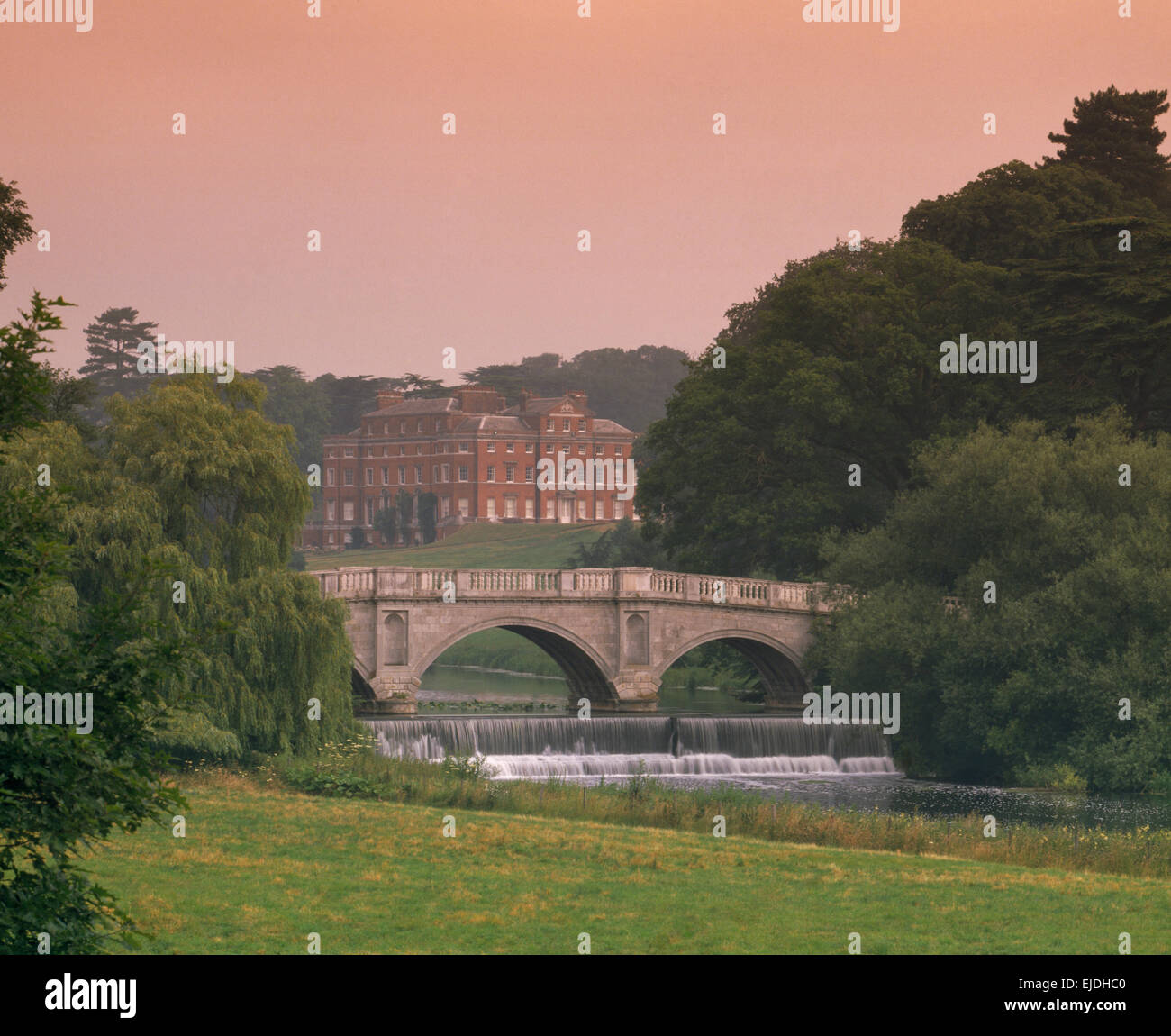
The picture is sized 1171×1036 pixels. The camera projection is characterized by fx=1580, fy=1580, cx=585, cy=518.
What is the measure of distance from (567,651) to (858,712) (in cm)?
829

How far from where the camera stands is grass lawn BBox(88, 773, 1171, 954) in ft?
43.0

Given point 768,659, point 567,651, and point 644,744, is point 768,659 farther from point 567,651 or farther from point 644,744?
point 644,744

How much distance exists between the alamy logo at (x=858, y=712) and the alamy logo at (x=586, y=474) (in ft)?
278

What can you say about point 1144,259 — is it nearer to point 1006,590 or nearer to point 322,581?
point 1006,590

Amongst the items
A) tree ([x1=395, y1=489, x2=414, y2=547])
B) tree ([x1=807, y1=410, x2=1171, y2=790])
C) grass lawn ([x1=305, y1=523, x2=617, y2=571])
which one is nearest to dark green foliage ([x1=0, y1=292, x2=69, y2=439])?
tree ([x1=807, y1=410, x2=1171, y2=790])

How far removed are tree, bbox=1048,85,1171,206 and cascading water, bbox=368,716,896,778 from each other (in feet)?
87.5

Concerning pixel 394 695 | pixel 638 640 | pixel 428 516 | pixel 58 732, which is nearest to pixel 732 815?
pixel 58 732

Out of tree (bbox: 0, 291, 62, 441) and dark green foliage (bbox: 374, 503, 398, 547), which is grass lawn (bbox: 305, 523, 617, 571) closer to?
dark green foliage (bbox: 374, 503, 398, 547)

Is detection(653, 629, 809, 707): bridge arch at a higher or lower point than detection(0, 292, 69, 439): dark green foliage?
lower

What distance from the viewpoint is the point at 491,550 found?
357 ft

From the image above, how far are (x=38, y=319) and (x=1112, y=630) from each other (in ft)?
92.1
